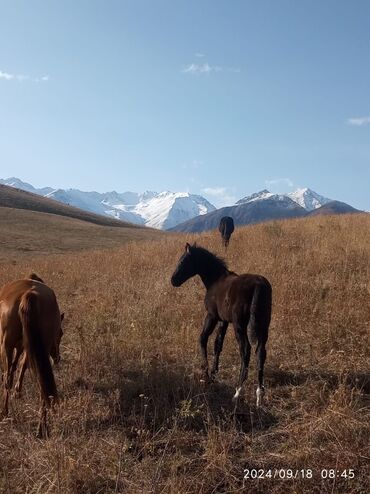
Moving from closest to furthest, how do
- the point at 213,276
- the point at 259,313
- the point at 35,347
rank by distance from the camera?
the point at 35,347, the point at 259,313, the point at 213,276

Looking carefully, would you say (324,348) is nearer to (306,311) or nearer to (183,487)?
(306,311)

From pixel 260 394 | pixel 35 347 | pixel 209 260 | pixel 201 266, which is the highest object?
pixel 209 260

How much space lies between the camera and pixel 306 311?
723 centimetres

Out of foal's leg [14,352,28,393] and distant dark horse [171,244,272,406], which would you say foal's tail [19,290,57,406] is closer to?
foal's leg [14,352,28,393]

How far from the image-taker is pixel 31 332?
456 centimetres

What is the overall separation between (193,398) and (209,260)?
225 cm

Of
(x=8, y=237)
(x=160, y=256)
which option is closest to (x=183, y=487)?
(x=160, y=256)

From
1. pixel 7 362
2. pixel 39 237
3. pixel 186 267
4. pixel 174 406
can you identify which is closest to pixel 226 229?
pixel 186 267

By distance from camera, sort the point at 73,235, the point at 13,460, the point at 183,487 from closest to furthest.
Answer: the point at 183,487 < the point at 13,460 < the point at 73,235

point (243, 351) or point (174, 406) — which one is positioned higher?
point (243, 351)

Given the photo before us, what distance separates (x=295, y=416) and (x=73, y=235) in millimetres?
41375

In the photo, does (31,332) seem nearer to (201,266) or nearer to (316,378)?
(201,266)

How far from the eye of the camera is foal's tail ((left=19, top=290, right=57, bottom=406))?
14.1 feet

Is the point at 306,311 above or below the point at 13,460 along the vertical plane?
above
